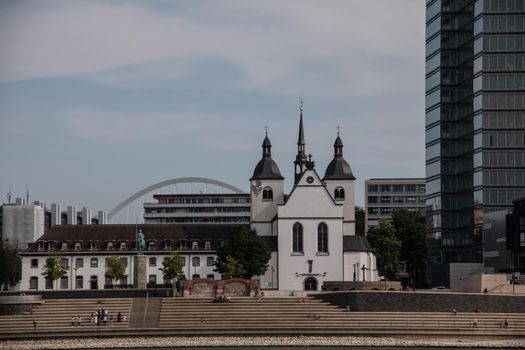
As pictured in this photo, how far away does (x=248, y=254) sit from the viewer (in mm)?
142250

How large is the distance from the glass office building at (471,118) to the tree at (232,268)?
22.8 m

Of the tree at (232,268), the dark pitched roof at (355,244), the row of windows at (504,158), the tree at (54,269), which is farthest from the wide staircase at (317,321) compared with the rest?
the tree at (54,269)

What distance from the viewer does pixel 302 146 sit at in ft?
544

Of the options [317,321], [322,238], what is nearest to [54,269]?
[322,238]

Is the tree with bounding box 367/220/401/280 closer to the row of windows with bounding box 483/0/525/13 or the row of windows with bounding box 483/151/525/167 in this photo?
the row of windows with bounding box 483/151/525/167

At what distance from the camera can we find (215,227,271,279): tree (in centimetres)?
14162

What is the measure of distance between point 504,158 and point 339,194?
89.5 ft

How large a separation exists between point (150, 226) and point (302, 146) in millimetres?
23282

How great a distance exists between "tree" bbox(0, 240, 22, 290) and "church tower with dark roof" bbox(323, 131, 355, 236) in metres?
40.6

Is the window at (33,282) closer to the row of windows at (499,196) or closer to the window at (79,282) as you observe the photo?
the window at (79,282)

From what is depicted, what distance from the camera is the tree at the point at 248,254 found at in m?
142

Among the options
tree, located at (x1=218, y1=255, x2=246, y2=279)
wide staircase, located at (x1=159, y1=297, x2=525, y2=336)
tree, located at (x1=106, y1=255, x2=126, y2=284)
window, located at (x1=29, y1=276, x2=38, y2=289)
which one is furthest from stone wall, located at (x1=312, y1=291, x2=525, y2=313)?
window, located at (x1=29, y1=276, x2=38, y2=289)

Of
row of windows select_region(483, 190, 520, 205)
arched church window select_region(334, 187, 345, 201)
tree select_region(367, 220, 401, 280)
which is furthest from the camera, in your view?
tree select_region(367, 220, 401, 280)

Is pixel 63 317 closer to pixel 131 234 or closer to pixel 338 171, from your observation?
pixel 131 234
